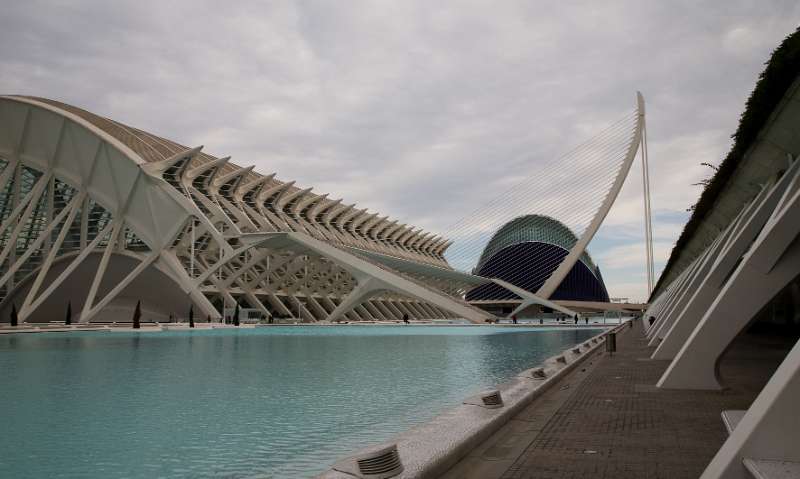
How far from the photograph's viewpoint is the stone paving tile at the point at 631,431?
4391 millimetres

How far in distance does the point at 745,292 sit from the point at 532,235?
3751 inches

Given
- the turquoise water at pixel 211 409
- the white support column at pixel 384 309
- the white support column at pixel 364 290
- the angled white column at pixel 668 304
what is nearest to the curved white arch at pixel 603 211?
the white support column at pixel 384 309

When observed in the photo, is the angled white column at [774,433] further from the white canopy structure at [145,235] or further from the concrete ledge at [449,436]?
the white canopy structure at [145,235]

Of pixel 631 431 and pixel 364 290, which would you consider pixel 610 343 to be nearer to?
pixel 631 431

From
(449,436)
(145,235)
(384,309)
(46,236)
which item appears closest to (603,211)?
(384,309)

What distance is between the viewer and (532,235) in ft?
331

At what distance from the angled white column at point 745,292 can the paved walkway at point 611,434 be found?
0.82 ft

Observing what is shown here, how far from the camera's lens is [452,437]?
5.10 meters

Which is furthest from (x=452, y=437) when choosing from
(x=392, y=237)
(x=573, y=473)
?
(x=392, y=237)

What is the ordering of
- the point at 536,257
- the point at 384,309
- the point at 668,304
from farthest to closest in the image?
the point at 536,257 < the point at 384,309 < the point at 668,304

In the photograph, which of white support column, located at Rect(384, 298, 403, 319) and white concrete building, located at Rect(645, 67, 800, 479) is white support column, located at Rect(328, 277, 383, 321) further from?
white concrete building, located at Rect(645, 67, 800, 479)

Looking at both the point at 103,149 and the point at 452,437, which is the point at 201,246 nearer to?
the point at 103,149

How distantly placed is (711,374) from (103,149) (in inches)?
1640

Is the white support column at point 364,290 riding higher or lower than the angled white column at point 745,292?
higher
